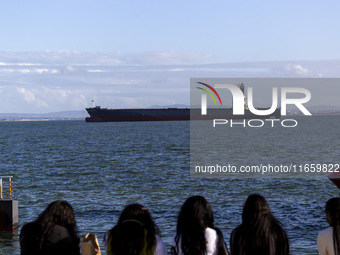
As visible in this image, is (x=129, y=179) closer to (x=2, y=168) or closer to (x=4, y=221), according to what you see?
(x=2, y=168)

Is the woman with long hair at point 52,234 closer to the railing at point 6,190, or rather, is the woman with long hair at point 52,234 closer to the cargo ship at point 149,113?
the railing at point 6,190

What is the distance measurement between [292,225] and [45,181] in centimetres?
1985

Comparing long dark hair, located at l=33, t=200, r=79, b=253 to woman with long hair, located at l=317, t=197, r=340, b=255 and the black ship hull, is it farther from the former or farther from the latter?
the black ship hull

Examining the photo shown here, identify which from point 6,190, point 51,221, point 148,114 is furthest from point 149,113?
point 51,221

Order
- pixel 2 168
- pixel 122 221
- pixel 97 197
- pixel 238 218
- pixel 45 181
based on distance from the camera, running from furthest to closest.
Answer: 1. pixel 2 168
2. pixel 45 181
3. pixel 97 197
4. pixel 238 218
5. pixel 122 221

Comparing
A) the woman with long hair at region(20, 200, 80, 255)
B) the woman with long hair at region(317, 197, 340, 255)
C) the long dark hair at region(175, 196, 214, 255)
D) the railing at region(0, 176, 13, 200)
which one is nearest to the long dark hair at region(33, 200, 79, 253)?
the woman with long hair at region(20, 200, 80, 255)

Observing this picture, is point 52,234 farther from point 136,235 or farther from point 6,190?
point 6,190

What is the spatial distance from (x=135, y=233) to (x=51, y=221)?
746mm

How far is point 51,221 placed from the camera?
15.1 ft

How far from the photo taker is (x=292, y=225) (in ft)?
56.1

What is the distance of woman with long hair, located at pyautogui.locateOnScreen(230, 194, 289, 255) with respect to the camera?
174 inches

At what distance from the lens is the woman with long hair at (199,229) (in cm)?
456

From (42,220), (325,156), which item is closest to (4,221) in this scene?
(42,220)

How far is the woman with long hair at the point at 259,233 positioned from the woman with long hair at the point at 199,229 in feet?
0.67
